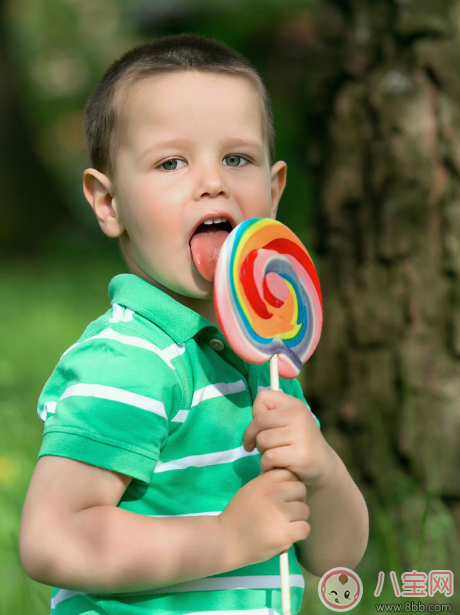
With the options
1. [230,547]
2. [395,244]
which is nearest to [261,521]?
[230,547]

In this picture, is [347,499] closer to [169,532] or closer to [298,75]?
[169,532]

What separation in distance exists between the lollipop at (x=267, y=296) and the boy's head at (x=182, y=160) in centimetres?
10

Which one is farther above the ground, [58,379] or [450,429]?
[58,379]

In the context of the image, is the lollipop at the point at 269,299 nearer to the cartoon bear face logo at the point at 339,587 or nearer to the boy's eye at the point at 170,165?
the boy's eye at the point at 170,165

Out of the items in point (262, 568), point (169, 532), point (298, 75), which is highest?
point (298, 75)

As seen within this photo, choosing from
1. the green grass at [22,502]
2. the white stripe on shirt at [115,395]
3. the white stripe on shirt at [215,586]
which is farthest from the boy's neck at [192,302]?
the green grass at [22,502]

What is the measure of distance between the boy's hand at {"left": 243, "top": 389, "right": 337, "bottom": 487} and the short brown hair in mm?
653

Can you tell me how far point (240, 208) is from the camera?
5.52 ft

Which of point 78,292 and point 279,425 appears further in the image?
point 78,292

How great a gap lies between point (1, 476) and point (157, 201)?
6.08 ft

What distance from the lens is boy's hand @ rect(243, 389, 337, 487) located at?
1.46 m

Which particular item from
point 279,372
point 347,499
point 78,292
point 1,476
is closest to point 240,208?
point 279,372

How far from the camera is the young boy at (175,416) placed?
1392mm

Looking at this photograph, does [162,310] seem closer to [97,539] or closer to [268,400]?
[268,400]
